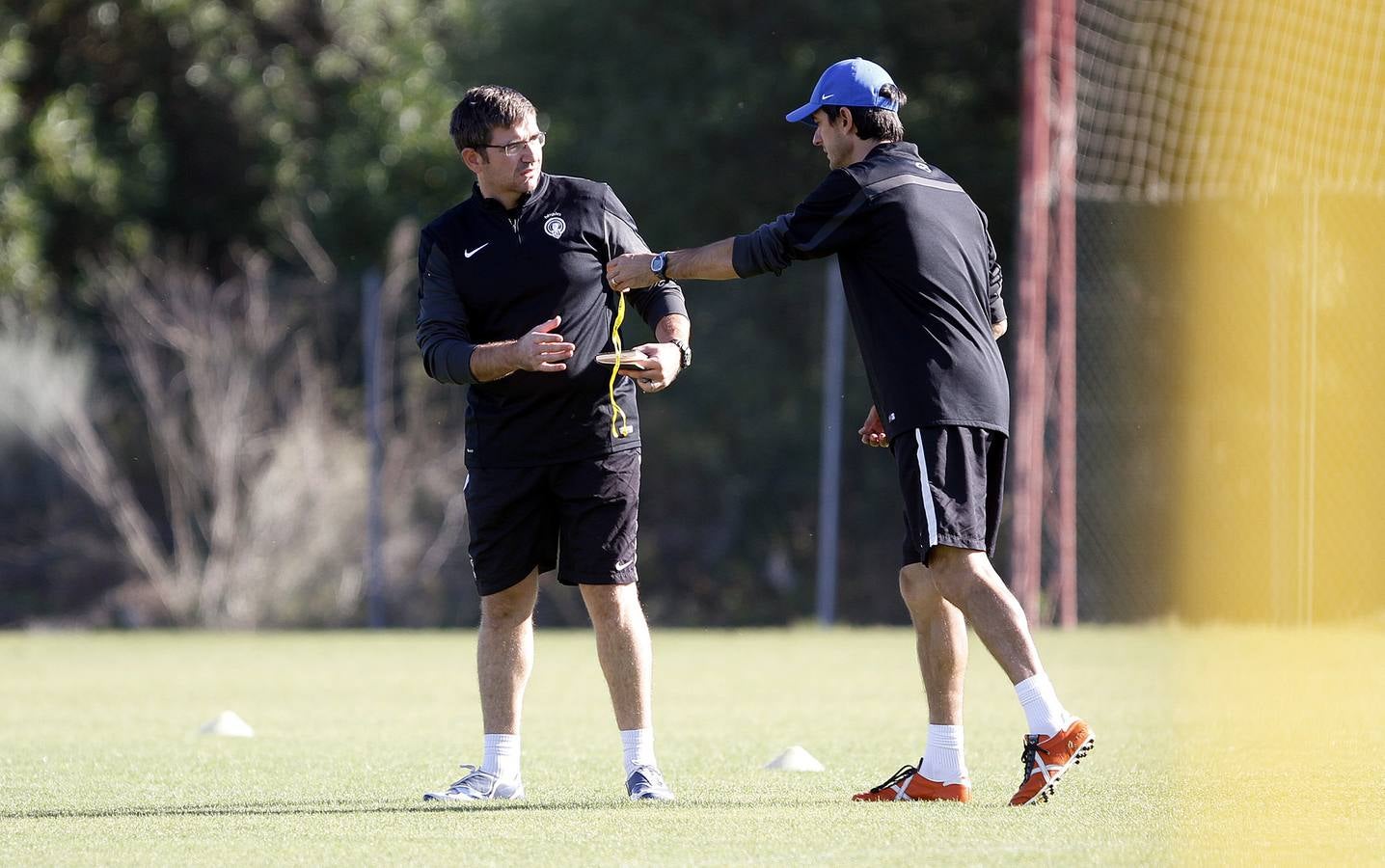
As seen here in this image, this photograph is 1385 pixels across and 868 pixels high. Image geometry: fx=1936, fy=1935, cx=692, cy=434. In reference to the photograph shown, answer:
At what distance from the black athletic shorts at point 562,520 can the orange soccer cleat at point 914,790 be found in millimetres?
1013

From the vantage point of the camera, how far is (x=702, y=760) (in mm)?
6918

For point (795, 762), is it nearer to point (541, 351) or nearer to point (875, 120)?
point (541, 351)

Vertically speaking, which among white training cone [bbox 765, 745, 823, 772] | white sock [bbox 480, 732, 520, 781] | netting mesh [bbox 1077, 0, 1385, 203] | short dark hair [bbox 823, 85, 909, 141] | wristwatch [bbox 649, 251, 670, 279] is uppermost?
netting mesh [bbox 1077, 0, 1385, 203]

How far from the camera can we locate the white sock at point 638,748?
232 inches

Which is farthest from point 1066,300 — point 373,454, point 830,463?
point 373,454

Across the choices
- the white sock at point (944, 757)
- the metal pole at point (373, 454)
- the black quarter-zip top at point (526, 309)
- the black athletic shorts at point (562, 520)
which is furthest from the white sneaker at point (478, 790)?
the metal pole at point (373, 454)

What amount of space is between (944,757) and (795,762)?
991 mm

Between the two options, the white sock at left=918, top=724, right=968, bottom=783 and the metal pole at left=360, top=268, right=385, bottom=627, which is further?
the metal pole at left=360, top=268, right=385, bottom=627

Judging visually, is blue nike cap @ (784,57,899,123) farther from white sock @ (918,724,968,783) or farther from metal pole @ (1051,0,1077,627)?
metal pole @ (1051,0,1077,627)

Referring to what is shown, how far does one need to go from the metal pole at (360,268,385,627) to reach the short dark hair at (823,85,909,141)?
36.4 ft

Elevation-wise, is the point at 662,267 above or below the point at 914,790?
above

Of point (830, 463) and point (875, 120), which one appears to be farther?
point (830, 463)

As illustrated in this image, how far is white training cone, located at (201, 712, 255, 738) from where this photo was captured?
26.0ft

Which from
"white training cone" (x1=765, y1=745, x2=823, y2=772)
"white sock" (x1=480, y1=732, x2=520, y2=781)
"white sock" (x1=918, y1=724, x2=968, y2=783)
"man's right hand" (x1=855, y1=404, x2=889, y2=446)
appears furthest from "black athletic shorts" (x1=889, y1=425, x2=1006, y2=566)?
"white sock" (x1=480, y1=732, x2=520, y2=781)
